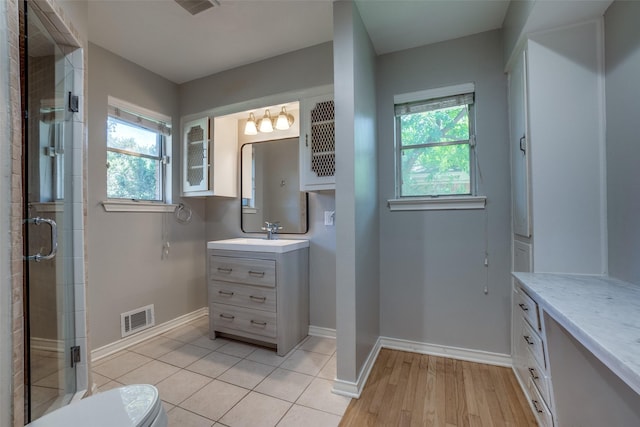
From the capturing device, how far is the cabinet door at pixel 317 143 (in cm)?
228

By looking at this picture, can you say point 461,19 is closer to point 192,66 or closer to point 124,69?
point 192,66

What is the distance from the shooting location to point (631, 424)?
2.93 ft

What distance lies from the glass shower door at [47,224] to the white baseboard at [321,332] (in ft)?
5.55

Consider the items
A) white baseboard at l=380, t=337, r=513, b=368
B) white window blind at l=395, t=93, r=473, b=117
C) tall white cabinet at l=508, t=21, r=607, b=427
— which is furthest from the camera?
white window blind at l=395, t=93, r=473, b=117

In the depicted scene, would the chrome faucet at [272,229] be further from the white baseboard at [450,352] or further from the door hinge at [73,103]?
the door hinge at [73,103]

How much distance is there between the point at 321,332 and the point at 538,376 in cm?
164

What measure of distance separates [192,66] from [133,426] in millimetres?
2842

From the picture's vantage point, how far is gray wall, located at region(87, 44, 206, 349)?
2.19 metres

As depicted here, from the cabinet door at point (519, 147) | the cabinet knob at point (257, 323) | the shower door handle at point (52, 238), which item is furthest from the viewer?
the cabinet knob at point (257, 323)

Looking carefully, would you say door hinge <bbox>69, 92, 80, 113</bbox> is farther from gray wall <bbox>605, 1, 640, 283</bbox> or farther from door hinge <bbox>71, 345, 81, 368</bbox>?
gray wall <bbox>605, 1, 640, 283</bbox>

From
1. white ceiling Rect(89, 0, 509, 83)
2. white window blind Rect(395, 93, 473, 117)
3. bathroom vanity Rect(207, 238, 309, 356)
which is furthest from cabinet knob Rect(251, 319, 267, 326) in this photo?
white ceiling Rect(89, 0, 509, 83)

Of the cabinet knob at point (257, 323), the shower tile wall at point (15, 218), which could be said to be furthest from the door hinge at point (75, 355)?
the cabinet knob at point (257, 323)

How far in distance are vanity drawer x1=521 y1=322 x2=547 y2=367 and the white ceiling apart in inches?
79.7

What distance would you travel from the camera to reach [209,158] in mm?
2762
